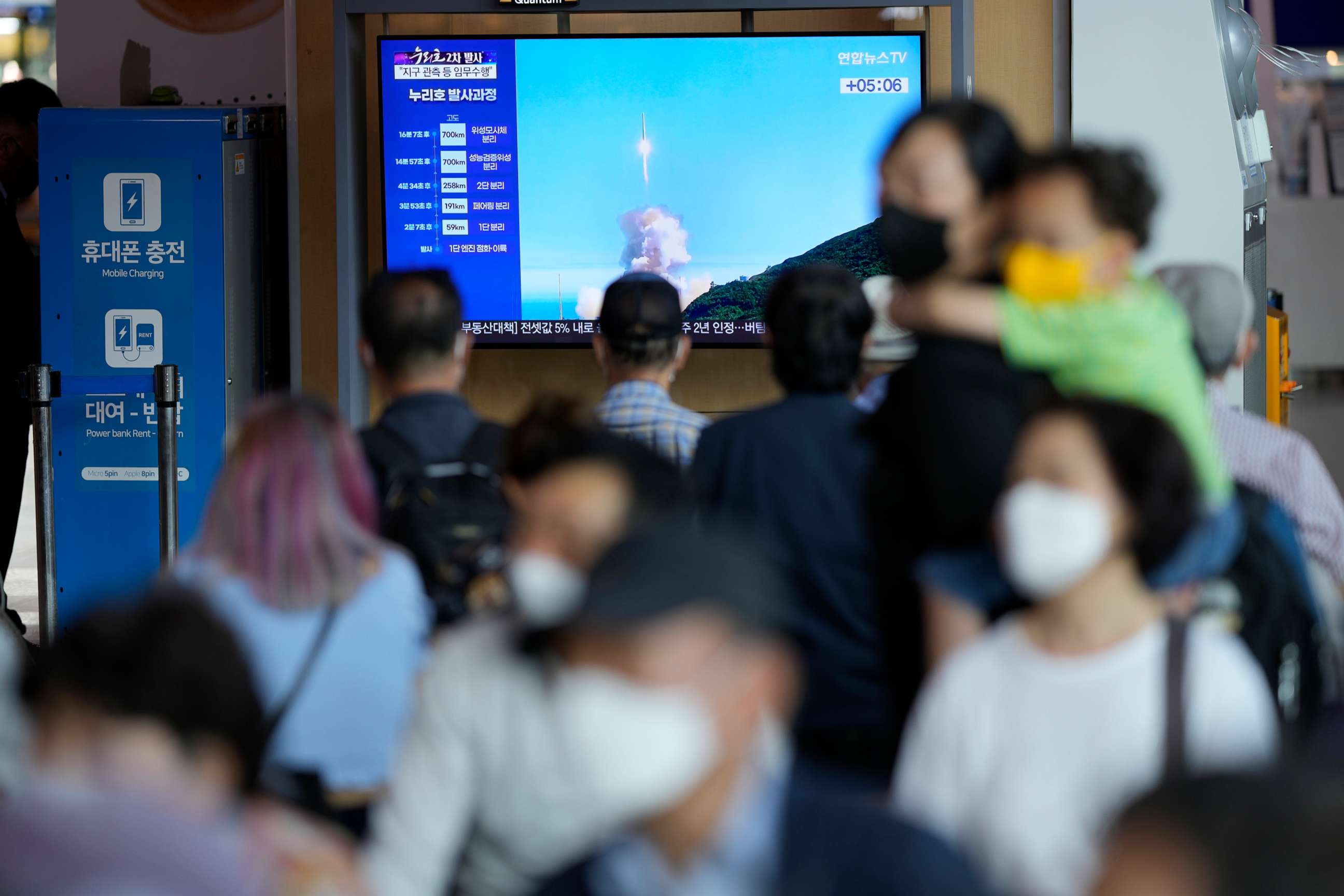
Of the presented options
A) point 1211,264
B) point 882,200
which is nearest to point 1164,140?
point 1211,264

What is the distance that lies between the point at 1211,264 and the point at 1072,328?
904 mm

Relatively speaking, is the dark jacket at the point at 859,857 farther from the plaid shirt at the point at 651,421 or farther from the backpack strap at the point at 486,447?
the plaid shirt at the point at 651,421

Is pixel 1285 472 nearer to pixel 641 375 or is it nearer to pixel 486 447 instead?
pixel 641 375

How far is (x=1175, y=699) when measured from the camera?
151cm

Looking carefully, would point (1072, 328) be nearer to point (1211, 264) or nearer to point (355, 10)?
point (1211, 264)

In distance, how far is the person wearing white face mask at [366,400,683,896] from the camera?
64.0 inches

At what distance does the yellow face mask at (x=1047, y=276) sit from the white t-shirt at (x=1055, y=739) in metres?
0.47

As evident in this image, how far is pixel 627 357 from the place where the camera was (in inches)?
120

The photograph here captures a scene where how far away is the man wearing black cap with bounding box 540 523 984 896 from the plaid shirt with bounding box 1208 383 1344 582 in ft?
5.44

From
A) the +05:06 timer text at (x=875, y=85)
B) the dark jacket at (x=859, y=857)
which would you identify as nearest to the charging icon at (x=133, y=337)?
the +05:06 timer text at (x=875, y=85)

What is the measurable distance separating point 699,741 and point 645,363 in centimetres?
189

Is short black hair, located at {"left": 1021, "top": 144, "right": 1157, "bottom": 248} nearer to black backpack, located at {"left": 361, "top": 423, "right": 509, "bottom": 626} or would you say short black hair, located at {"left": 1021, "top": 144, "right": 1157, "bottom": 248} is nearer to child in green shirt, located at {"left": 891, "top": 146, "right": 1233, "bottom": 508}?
child in green shirt, located at {"left": 891, "top": 146, "right": 1233, "bottom": 508}

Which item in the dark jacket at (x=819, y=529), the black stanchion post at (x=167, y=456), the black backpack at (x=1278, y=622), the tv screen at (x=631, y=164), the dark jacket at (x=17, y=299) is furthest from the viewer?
the dark jacket at (x=17, y=299)

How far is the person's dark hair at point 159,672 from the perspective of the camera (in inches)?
53.3
